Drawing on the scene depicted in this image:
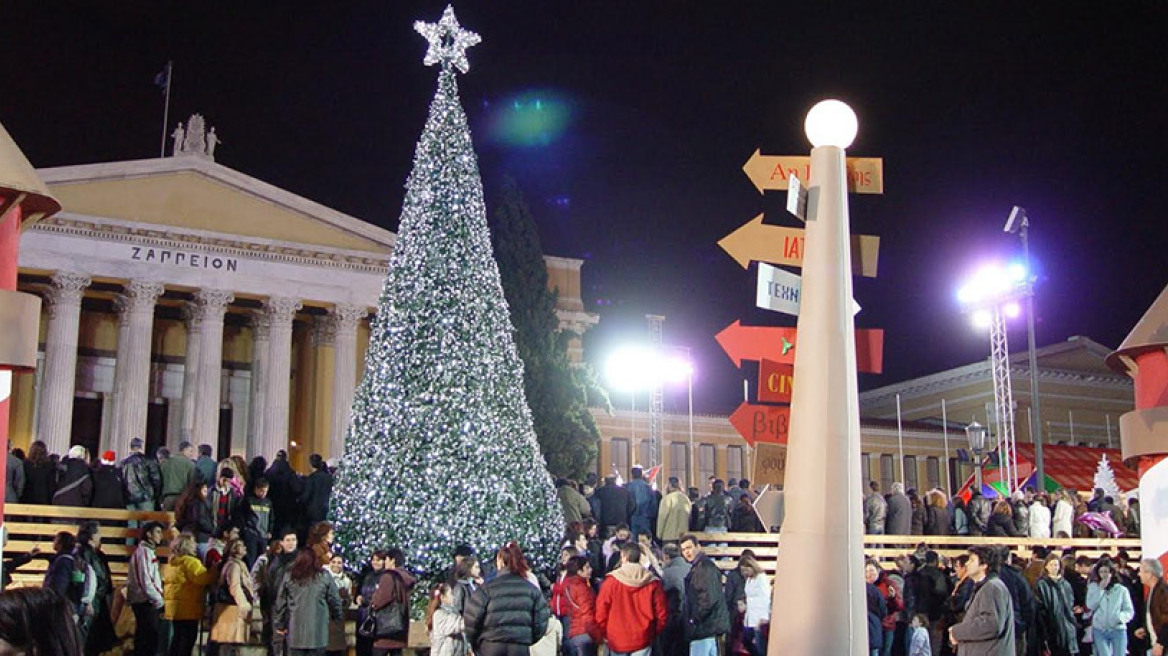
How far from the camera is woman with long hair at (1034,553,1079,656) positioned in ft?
50.1

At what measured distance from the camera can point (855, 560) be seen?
5.80m

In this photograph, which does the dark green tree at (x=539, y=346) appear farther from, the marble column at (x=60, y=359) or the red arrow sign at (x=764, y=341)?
the red arrow sign at (x=764, y=341)

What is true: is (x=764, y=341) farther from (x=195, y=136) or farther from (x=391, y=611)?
(x=195, y=136)

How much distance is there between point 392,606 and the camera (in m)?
12.2

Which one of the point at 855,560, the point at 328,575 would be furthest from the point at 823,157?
the point at 328,575

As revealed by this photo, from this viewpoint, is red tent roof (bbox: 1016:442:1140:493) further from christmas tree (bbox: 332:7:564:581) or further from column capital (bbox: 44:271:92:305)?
christmas tree (bbox: 332:7:564:581)

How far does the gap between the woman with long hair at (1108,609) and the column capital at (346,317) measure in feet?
88.2

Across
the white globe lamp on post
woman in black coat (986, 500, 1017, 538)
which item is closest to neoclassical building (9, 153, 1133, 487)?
woman in black coat (986, 500, 1017, 538)

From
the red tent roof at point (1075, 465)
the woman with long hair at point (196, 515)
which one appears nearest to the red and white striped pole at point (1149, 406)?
the woman with long hair at point (196, 515)

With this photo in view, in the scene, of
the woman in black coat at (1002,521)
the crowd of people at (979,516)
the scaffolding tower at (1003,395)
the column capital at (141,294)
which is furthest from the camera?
the column capital at (141,294)

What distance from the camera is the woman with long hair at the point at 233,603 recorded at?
12531mm

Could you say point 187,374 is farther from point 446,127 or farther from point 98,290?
point 446,127

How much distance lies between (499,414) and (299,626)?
5.66 metres

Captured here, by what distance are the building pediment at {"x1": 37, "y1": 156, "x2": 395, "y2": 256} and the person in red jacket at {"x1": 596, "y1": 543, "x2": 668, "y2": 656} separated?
86.8 feet
